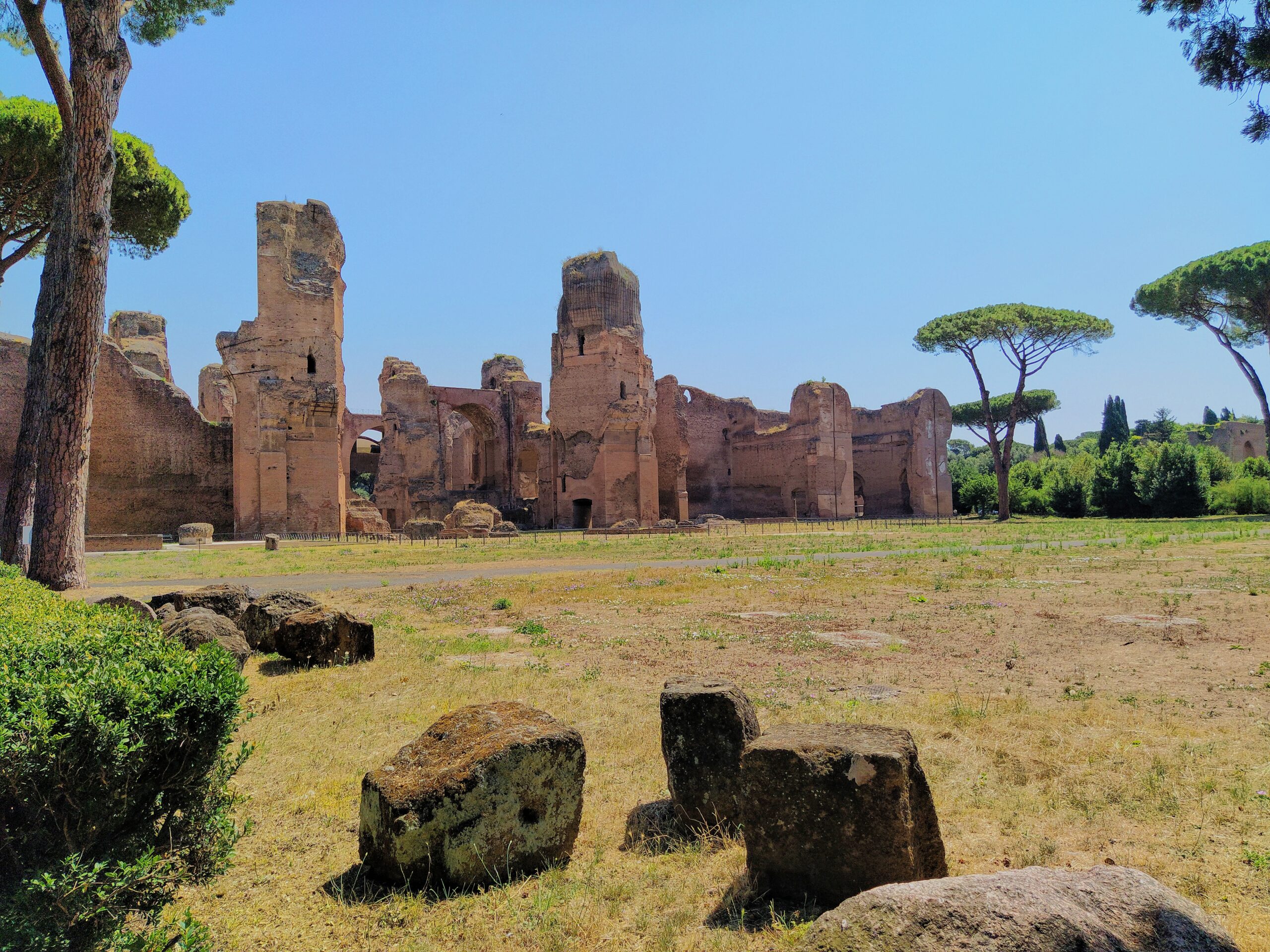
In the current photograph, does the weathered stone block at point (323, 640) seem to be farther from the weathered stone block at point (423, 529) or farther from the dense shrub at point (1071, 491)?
the dense shrub at point (1071, 491)

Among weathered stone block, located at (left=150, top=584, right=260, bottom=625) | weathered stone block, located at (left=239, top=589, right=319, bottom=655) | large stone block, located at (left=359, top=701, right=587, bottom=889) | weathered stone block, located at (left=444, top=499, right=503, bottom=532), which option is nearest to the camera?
large stone block, located at (left=359, top=701, right=587, bottom=889)

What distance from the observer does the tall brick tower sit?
110 feet

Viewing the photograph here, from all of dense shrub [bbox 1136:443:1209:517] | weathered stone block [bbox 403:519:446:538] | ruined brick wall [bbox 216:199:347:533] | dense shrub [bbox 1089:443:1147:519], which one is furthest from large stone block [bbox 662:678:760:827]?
dense shrub [bbox 1089:443:1147:519]

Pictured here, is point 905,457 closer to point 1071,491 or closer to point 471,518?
point 1071,491

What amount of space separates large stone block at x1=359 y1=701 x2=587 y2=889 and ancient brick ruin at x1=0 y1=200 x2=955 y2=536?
26.4 m

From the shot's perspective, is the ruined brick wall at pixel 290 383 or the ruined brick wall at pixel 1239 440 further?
the ruined brick wall at pixel 1239 440

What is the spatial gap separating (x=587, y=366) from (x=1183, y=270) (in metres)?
25.7

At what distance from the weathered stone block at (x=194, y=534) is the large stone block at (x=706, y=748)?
24089 millimetres

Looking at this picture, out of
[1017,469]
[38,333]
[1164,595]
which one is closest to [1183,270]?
[1017,469]

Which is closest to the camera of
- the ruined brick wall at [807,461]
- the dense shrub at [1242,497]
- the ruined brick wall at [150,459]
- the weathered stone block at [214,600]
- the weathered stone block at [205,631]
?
the weathered stone block at [205,631]

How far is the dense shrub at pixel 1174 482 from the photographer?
33531 millimetres

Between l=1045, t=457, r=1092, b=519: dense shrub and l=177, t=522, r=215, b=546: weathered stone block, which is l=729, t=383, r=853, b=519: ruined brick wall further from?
l=177, t=522, r=215, b=546: weathered stone block

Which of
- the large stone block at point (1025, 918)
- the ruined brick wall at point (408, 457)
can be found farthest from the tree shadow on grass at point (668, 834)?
the ruined brick wall at point (408, 457)

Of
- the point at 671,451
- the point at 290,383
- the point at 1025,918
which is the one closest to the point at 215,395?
the point at 290,383
